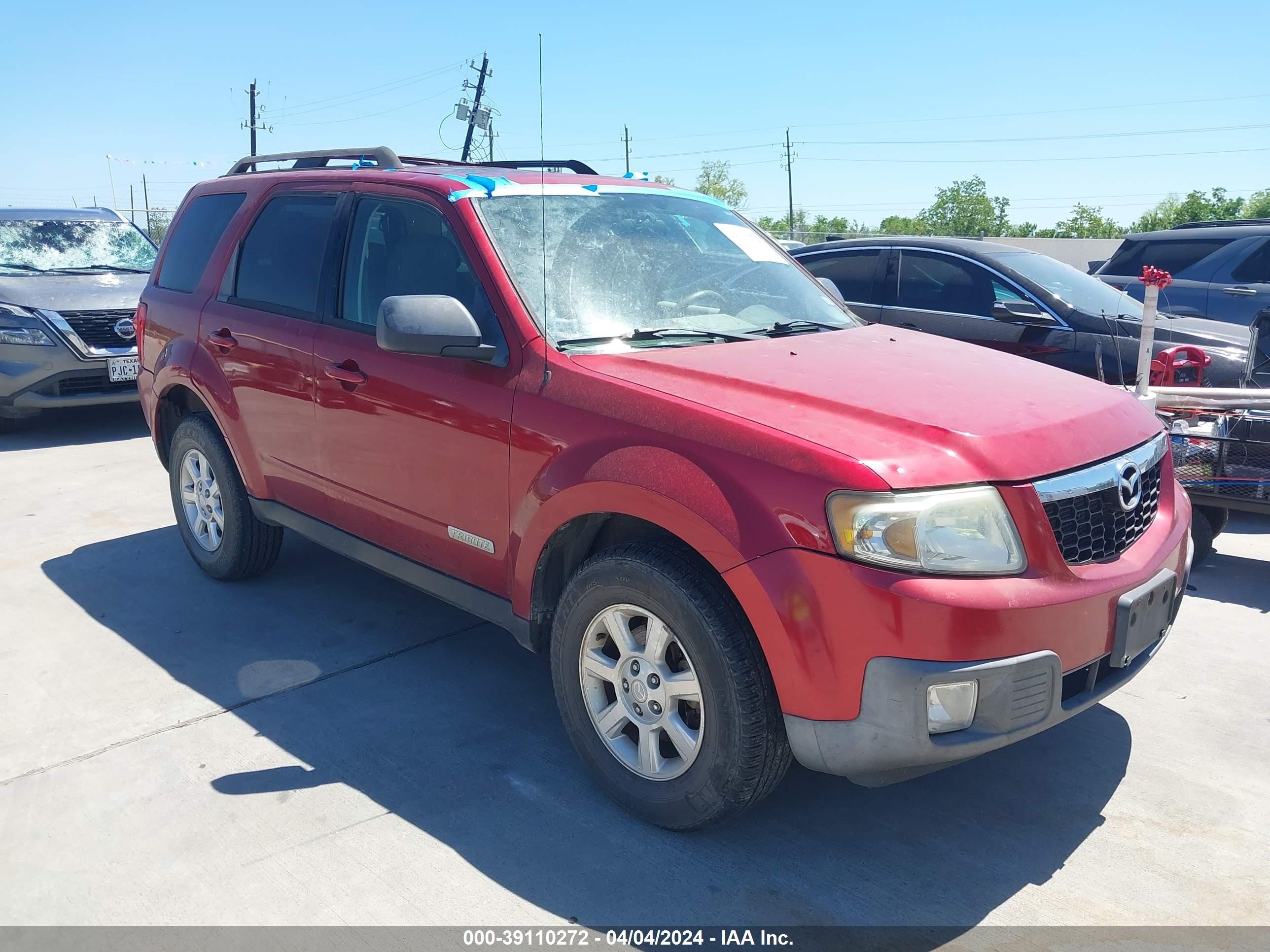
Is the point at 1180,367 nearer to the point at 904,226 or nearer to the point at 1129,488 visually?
the point at 1129,488

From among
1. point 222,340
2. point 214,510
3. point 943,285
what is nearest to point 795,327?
point 222,340

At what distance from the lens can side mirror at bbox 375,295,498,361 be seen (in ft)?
10.8

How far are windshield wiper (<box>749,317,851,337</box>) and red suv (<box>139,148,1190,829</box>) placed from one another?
0.02 metres

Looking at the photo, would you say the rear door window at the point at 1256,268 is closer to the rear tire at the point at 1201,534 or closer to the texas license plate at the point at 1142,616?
the rear tire at the point at 1201,534

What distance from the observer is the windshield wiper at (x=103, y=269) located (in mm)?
9594

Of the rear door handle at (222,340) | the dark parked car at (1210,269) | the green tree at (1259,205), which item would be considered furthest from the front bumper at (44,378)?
the green tree at (1259,205)

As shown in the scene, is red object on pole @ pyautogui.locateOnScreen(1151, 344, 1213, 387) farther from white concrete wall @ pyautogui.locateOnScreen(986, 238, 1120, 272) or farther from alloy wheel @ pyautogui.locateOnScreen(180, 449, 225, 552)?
white concrete wall @ pyautogui.locateOnScreen(986, 238, 1120, 272)

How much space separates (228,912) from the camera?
2.75 meters

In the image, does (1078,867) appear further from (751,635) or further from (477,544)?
(477,544)

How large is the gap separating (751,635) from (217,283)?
340cm

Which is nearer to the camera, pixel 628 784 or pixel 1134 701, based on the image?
pixel 628 784

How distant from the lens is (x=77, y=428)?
9.45 meters

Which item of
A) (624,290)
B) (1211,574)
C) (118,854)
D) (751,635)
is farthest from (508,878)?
(1211,574)

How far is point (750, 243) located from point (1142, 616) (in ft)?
7.25
